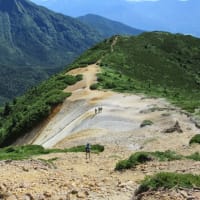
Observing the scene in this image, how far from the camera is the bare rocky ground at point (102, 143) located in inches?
689

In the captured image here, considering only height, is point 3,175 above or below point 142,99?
below

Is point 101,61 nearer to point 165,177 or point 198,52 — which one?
point 198,52

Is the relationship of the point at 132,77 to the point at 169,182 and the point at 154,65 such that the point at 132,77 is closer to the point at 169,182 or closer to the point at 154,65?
the point at 154,65

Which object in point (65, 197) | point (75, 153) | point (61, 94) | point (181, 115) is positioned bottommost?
point (65, 197)

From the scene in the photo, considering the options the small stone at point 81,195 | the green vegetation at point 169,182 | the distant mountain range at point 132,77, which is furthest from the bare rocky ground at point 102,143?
the distant mountain range at point 132,77

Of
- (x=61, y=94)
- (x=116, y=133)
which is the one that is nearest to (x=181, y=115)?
(x=116, y=133)

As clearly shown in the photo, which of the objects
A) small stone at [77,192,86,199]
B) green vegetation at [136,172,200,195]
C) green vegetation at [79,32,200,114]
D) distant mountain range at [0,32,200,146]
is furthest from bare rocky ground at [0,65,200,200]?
green vegetation at [79,32,200,114]

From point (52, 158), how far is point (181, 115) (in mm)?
16682

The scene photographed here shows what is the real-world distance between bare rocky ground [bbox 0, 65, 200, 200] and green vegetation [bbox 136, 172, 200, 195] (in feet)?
0.94

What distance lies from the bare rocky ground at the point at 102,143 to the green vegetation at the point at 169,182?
288 millimetres

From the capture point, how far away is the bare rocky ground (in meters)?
17.5

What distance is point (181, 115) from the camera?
38.9 m

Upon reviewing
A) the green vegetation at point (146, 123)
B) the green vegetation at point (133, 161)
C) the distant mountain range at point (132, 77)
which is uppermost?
the distant mountain range at point (132, 77)

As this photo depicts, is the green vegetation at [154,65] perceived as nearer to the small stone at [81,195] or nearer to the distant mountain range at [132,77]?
the distant mountain range at [132,77]
